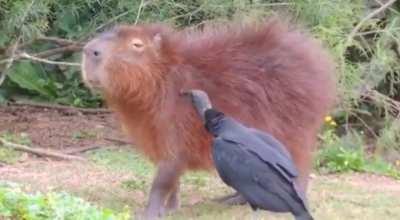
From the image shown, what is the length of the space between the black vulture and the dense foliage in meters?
2.70

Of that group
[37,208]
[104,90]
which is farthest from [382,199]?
[37,208]

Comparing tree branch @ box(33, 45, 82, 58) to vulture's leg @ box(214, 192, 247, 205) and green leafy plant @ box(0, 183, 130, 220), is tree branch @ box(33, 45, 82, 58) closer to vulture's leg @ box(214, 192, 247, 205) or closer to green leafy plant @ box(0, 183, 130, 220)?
vulture's leg @ box(214, 192, 247, 205)

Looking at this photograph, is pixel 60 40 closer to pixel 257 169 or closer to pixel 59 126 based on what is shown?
pixel 59 126

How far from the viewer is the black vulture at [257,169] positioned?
19.4ft

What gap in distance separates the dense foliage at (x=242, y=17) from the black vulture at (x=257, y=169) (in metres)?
2.70

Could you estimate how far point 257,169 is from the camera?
19.5ft

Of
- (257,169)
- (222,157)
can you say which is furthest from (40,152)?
(257,169)

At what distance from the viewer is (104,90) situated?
6.91 m

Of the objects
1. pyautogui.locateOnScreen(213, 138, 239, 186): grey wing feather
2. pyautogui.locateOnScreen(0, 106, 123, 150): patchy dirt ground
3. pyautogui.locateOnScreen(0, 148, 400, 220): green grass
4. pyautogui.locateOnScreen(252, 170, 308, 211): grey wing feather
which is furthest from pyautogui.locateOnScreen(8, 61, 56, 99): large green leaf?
pyautogui.locateOnScreen(252, 170, 308, 211): grey wing feather

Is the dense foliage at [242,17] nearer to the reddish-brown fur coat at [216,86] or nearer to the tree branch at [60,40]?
the tree branch at [60,40]

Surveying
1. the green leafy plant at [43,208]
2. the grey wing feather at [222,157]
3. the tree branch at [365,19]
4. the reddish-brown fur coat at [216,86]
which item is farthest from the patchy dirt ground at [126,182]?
the green leafy plant at [43,208]

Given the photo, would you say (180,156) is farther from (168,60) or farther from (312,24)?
(312,24)

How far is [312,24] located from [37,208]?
14.8 ft

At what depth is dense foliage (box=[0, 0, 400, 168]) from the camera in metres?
8.86
